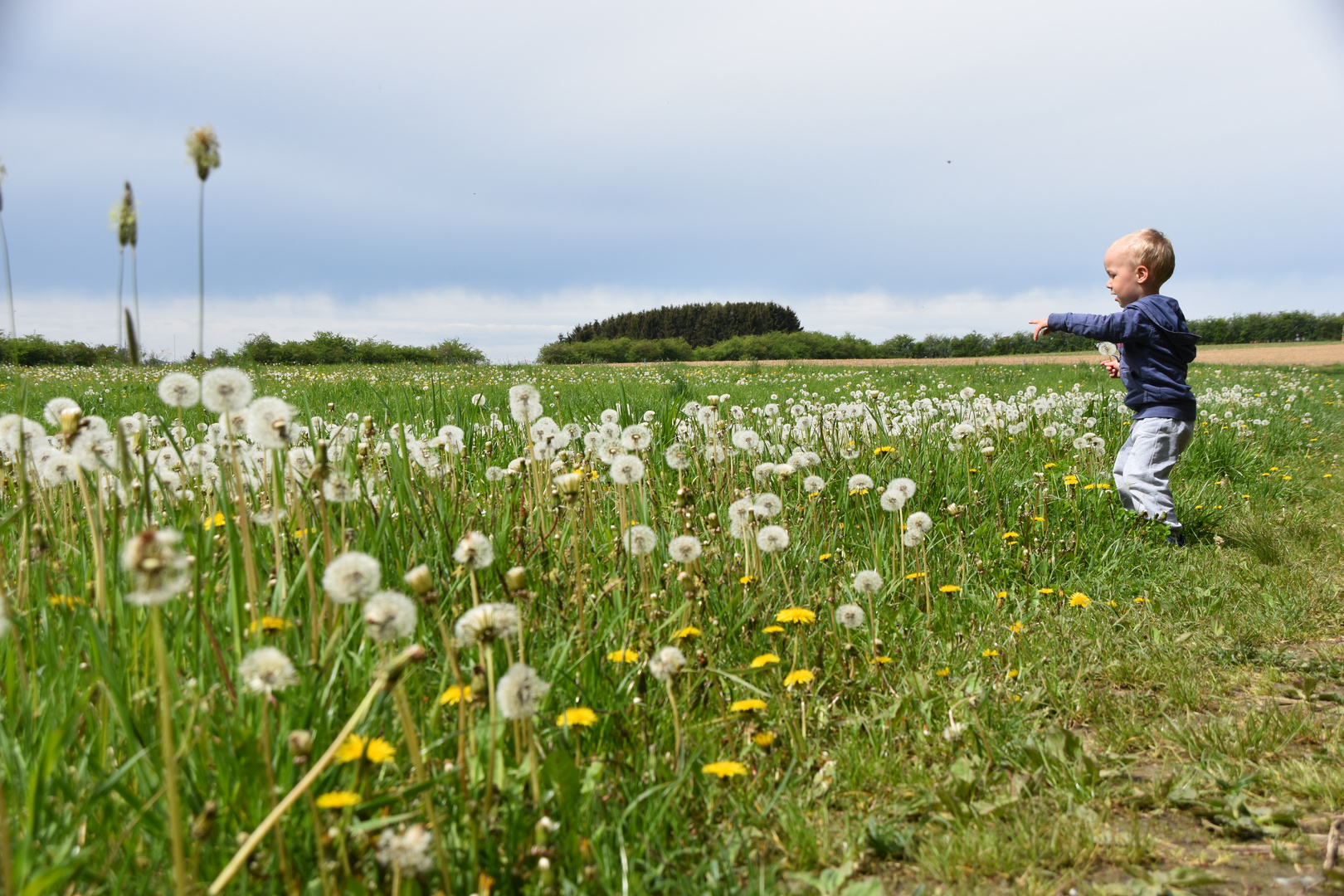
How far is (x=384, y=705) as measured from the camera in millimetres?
1721

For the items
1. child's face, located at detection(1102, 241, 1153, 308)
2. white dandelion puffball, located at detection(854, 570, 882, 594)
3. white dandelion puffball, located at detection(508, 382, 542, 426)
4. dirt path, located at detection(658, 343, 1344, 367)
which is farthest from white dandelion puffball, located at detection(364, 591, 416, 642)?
Answer: dirt path, located at detection(658, 343, 1344, 367)

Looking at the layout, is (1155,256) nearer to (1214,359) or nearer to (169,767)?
(169,767)

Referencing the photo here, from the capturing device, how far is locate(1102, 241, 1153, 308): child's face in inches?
194

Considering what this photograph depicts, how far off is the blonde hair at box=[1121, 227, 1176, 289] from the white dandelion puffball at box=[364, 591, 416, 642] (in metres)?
5.30

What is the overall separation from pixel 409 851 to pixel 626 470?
1.66 m

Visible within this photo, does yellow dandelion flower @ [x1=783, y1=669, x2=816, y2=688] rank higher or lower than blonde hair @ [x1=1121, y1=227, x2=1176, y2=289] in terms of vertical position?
lower

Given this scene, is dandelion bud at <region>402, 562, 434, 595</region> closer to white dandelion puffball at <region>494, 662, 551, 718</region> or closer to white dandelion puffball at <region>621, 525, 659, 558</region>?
white dandelion puffball at <region>494, 662, 551, 718</region>

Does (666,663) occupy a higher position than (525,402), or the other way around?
(525,402)

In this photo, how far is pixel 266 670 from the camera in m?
1.26

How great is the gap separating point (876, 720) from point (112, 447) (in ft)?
8.05

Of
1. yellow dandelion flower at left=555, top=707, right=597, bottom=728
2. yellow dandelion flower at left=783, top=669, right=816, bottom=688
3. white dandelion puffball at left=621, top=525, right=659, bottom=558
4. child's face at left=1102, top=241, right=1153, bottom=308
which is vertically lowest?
yellow dandelion flower at left=783, top=669, right=816, bottom=688

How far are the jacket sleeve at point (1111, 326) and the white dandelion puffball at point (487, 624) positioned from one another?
439 cm

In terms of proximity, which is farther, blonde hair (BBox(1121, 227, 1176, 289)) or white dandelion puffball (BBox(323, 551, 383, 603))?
blonde hair (BBox(1121, 227, 1176, 289))

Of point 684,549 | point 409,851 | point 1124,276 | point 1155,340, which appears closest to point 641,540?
point 684,549
